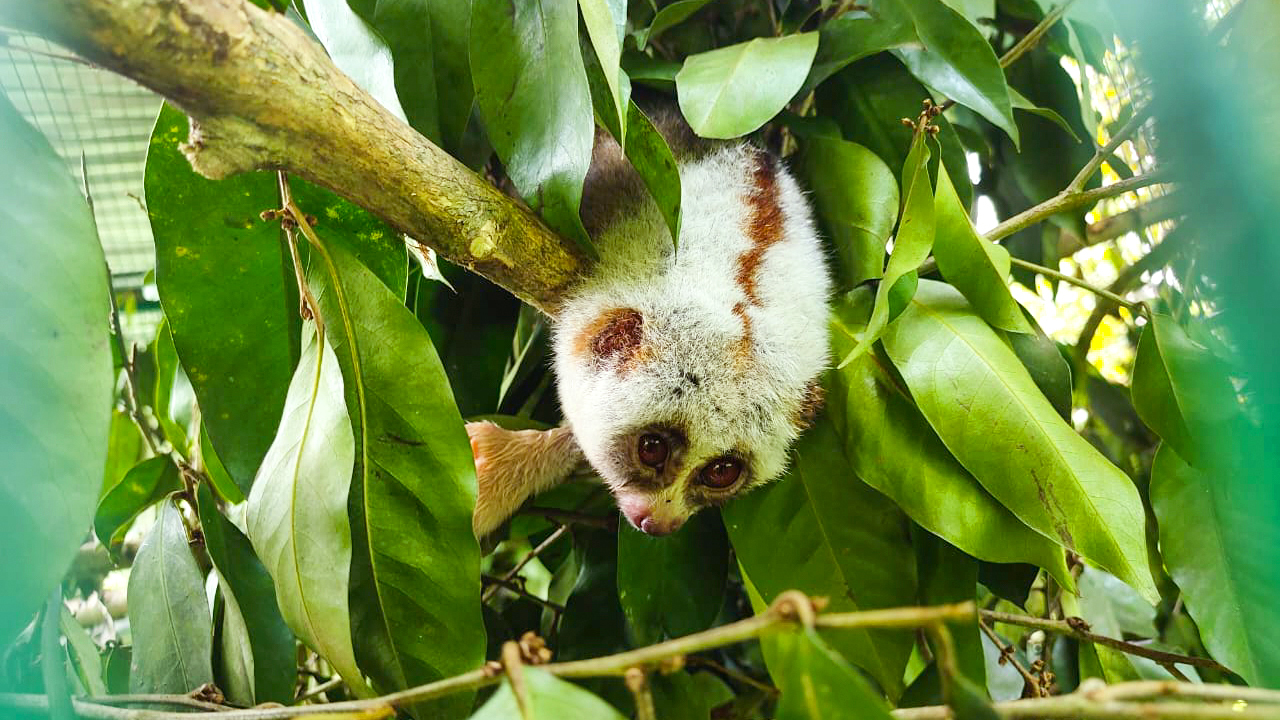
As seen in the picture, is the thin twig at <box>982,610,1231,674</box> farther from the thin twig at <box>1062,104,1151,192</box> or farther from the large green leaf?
the large green leaf

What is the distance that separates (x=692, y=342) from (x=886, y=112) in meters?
0.64

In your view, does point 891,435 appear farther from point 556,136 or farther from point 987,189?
point 987,189

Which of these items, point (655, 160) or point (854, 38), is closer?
point (655, 160)

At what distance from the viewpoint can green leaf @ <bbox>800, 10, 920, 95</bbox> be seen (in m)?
1.55

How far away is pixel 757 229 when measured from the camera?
1556 mm

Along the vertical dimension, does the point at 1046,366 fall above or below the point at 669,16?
below

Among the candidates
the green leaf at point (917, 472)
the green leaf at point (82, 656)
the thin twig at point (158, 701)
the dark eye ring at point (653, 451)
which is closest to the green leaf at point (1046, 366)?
the green leaf at point (917, 472)

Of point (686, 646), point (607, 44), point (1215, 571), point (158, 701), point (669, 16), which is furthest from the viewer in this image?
point (669, 16)

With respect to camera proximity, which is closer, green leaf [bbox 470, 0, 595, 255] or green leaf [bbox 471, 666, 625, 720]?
green leaf [bbox 471, 666, 625, 720]

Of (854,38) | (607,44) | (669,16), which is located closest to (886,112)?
(854,38)

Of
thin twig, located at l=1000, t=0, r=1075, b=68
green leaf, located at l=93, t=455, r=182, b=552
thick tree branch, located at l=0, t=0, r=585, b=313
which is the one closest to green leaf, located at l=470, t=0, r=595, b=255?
thick tree branch, located at l=0, t=0, r=585, b=313

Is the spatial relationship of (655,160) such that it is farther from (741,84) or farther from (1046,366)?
(1046,366)

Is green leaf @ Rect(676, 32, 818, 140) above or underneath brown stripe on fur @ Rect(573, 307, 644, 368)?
above

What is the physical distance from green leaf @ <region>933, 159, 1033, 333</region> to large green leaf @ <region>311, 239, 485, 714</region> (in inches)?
30.2
